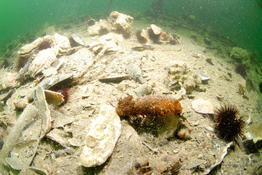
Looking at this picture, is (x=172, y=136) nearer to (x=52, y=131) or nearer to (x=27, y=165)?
(x=52, y=131)

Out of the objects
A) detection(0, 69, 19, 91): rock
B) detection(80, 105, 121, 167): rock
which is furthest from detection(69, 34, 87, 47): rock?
detection(80, 105, 121, 167): rock

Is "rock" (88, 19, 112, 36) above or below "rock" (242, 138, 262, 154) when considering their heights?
above

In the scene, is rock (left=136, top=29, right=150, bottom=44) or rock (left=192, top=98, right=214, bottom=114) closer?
rock (left=192, top=98, right=214, bottom=114)

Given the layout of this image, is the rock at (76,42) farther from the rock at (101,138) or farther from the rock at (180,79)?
the rock at (101,138)

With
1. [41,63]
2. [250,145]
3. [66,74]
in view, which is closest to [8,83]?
[41,63]

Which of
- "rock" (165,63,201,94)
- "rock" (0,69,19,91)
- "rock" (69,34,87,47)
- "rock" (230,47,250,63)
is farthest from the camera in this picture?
"rock" (230,47,250,63)

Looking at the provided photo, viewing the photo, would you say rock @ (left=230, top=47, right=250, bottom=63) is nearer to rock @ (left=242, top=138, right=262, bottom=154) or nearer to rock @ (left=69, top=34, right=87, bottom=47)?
rock @ (left=242, top=138, right=262, bottom=154)

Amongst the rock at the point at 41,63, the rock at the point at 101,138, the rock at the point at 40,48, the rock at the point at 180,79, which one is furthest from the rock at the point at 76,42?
the rock at the point at 101,138
